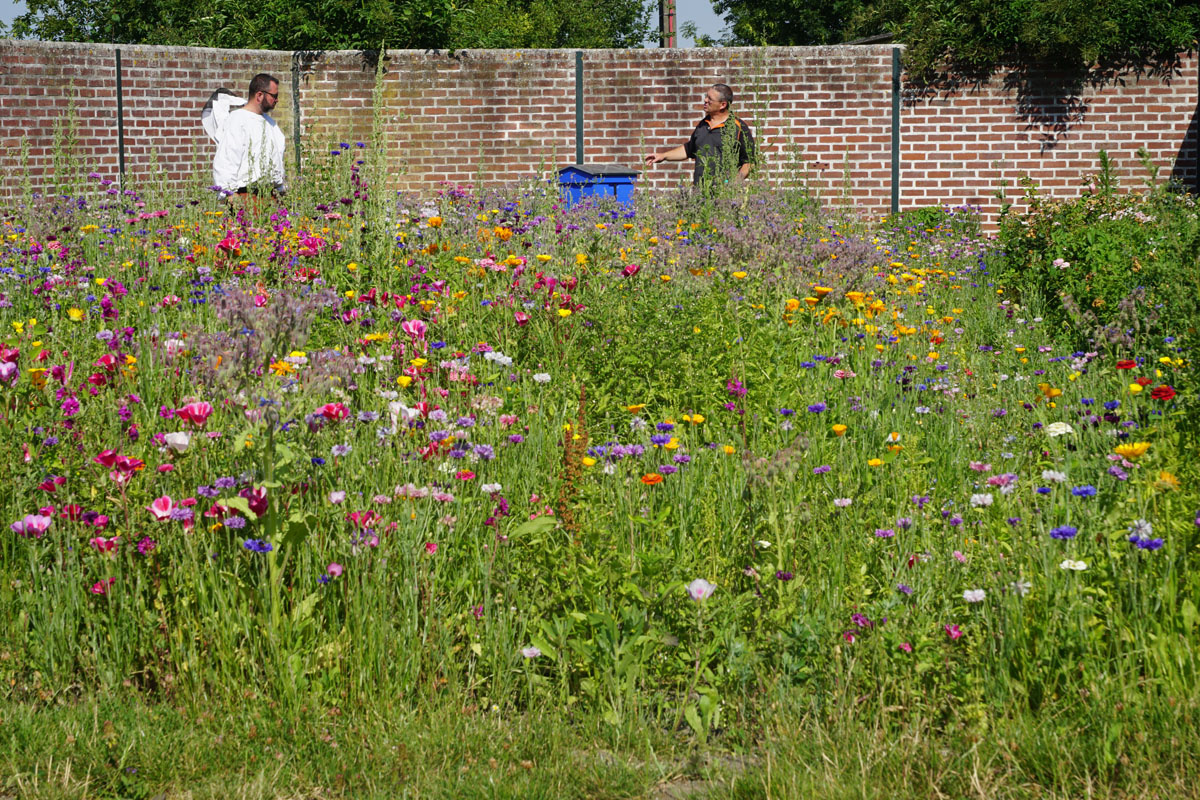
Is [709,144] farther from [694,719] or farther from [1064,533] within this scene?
[694,719]

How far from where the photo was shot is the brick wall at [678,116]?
12742mm

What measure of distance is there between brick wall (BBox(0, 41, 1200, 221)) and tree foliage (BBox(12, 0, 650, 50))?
91 centimetres

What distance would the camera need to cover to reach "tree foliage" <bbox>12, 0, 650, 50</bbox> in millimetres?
13953

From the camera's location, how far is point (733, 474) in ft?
11.0

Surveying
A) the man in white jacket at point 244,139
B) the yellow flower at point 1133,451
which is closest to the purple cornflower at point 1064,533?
the yellow flower at point 1133,451

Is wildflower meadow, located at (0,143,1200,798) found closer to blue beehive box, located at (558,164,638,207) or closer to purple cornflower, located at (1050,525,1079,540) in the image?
purple cornflower, located at (1050,525,1079,540)

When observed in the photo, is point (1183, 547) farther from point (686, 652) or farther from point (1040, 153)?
point (1040, 153)

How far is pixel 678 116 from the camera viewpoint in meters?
13.2

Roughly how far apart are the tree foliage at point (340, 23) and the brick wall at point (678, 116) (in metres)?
0.91

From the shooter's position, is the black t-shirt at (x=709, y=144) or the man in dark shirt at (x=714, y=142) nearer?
the man in dark shirt at (x=714, y=142)

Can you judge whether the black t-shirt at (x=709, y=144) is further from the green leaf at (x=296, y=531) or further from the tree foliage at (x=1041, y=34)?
the green leaf at (x=296, y=531)

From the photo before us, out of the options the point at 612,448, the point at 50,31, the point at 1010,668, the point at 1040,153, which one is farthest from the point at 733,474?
the point at 50,31

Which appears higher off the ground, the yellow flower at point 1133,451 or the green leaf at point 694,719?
the yellow flower at point 1133,451

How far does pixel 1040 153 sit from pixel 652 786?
12.4 m
